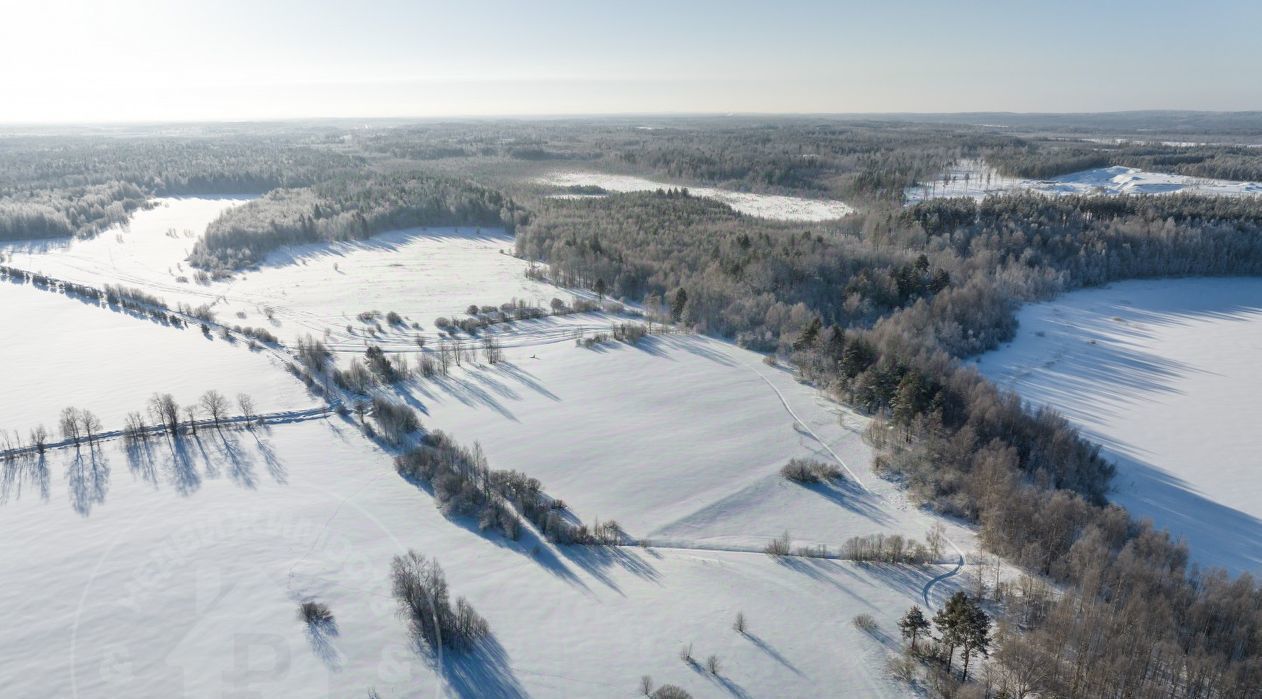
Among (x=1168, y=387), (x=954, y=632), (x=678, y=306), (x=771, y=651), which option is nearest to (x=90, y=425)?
(x=771, y=651)

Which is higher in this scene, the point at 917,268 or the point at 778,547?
the point at 917,268

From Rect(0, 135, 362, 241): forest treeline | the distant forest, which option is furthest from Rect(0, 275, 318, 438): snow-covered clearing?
Rect(0, 135, 362, 241): forest treeline

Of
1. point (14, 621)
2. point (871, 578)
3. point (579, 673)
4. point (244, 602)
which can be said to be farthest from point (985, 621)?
point (14, 621)

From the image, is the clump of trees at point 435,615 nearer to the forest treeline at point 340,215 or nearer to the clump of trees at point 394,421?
the clump of trees at point 394,421

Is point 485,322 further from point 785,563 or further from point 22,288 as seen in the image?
point 22,288

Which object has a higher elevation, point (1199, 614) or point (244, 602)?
point (1199, 614)

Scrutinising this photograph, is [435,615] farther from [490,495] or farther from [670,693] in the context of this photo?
[490,495]
